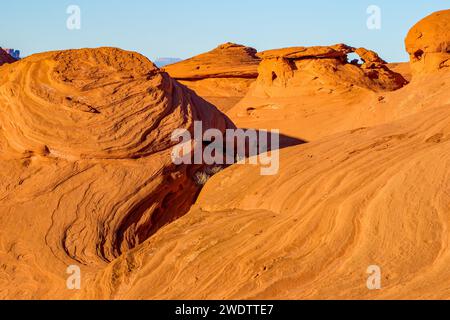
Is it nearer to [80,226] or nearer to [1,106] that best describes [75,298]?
[80,226]

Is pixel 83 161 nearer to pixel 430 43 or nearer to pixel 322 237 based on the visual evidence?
pixel 322 237

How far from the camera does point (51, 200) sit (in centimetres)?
910

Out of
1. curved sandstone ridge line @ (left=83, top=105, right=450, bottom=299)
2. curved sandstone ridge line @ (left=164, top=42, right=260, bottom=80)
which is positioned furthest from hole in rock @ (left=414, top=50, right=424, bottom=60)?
curved sandstone ridge line @ (left=164, top=42, right=260, bottom=80)

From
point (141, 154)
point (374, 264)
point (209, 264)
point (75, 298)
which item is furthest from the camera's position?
point (141, 154)

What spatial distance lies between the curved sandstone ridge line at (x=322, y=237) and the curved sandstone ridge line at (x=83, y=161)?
1.43 meters

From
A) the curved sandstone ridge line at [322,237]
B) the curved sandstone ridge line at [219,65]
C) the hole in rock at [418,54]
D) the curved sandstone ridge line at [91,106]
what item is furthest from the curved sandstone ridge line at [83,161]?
the curved sandstone ridge line at [219,65]

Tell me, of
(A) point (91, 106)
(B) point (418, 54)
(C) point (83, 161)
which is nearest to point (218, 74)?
(B) point (418, 54)

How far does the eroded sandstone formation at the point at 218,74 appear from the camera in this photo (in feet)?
86.2

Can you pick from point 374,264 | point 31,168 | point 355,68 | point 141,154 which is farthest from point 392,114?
point 374,264

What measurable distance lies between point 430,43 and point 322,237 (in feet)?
34.6

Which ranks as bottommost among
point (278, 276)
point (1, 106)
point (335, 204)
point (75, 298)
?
point (75, 298)

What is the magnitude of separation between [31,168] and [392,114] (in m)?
8.01

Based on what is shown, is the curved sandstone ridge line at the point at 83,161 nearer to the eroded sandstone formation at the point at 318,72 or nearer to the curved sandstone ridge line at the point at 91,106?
the curved sandstone ridge line at the point at 91,106

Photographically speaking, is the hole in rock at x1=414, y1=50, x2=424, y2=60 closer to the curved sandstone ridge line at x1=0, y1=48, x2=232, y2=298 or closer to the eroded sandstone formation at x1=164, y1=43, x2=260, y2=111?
the curved sandstone ridge line at x1=0, y1=48, x2=232, y2=298
